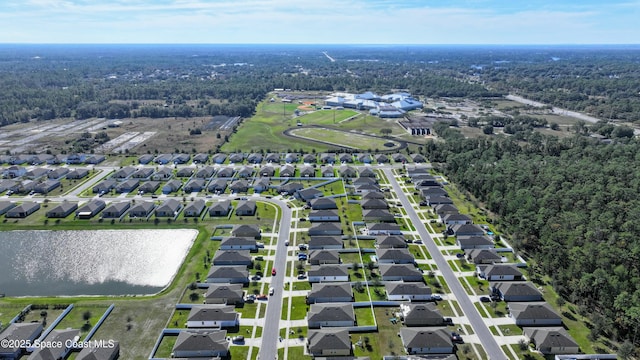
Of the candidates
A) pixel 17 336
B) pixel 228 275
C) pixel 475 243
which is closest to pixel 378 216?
pixel 475 243

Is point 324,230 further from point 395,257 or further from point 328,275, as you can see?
point 395,257

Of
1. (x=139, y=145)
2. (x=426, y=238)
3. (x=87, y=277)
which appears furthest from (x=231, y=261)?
(x=139, y=145)

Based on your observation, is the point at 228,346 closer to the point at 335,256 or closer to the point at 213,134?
the point at 335,256

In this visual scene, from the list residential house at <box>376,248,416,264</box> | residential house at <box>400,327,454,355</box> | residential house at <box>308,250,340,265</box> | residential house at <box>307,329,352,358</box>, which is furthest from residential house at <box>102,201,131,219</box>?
residential house at <box>400,327,454,355</box>

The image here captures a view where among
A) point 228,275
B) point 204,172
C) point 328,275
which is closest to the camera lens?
point 228,275

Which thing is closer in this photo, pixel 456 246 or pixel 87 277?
pixel 87 277

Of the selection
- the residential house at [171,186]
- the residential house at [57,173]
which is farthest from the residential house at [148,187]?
the residential house at [57,173]
